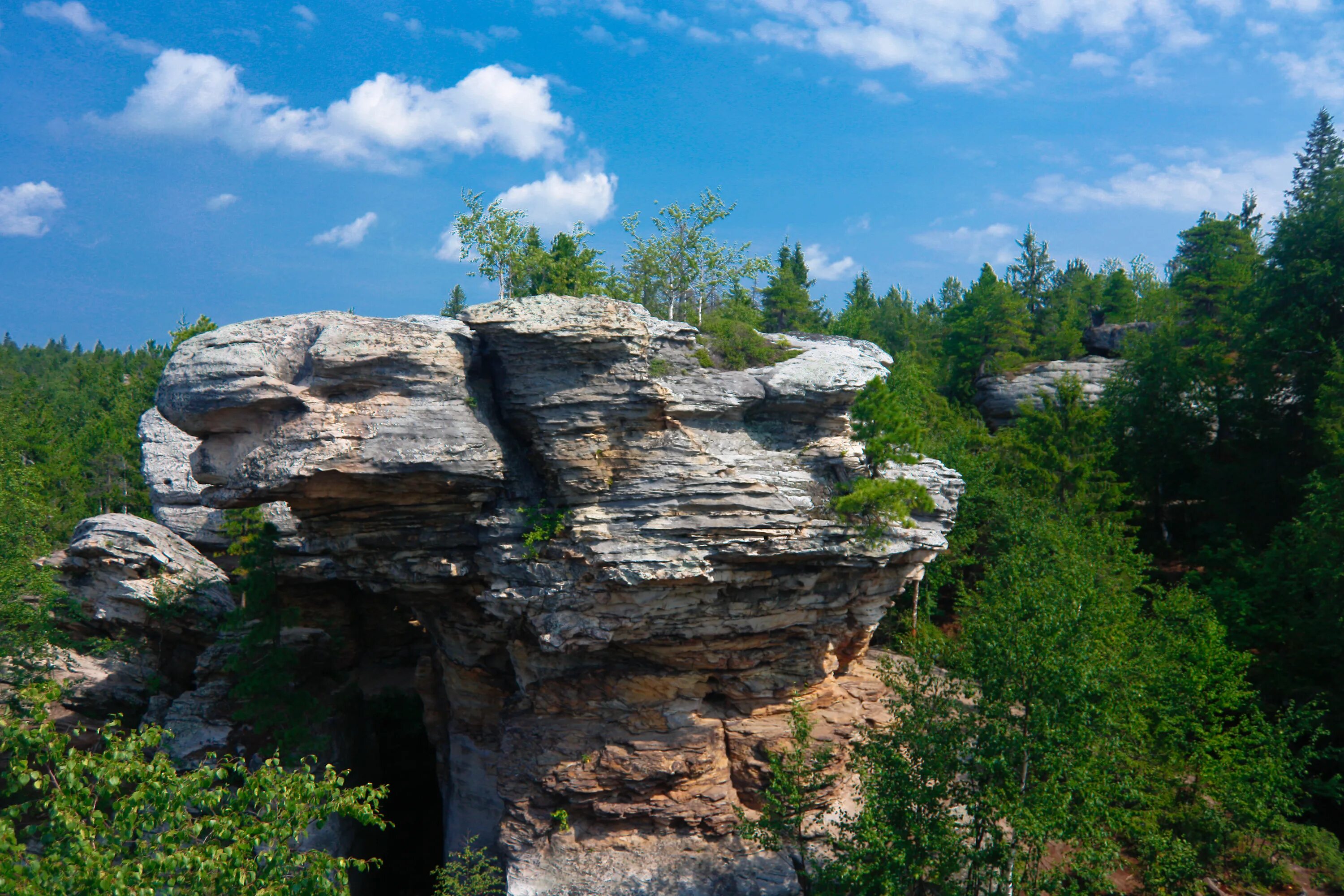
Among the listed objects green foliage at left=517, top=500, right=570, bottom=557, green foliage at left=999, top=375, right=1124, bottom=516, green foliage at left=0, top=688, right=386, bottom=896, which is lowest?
green foliage at left=0, top=688, right=386, bottom=896

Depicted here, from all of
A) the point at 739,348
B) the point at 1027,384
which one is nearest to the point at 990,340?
the point at 1027,384

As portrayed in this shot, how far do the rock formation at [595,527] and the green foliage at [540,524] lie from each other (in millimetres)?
73

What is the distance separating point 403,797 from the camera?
101 feet

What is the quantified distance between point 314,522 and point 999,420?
3581 centimetres

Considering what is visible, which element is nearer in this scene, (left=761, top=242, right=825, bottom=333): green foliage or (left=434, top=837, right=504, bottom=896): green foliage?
(left=434, top=837, right=504, bottom=896): green foliage

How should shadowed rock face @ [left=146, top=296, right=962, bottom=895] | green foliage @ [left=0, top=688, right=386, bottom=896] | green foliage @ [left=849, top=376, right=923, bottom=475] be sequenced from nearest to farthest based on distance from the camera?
green foliage @ [left=0, top=688, right=386, bottom=896], shadowed rock face @ [left=146, top=296, right=962, bottom=895], green foliage @ [left=849, top=376, right=923, bottom=475]

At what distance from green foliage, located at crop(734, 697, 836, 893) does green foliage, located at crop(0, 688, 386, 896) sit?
32.2 ft

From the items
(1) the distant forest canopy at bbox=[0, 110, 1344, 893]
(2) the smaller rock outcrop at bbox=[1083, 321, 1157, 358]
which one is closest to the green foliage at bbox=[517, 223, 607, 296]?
(1) the distant forest canopy at bbox=[0, 110, 1344, 893]

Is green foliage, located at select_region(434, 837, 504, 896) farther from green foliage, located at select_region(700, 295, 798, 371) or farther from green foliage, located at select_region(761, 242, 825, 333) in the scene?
green foliage, located at select_region(761, 242, 825, 333)

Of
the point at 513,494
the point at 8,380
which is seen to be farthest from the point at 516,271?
the point at 8,380

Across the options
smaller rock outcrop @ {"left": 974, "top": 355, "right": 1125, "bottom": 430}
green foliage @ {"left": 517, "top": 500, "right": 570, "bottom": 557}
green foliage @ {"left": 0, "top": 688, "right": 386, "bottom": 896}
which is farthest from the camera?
smaller rock outcrop @ {"left": 974, "top": 355, "right": 1125, "bottom": 430}

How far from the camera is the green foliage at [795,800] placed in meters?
17.0

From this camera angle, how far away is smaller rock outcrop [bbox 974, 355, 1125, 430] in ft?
134

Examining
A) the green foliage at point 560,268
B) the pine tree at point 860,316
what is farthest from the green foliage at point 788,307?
the green foliage at point 560,268
